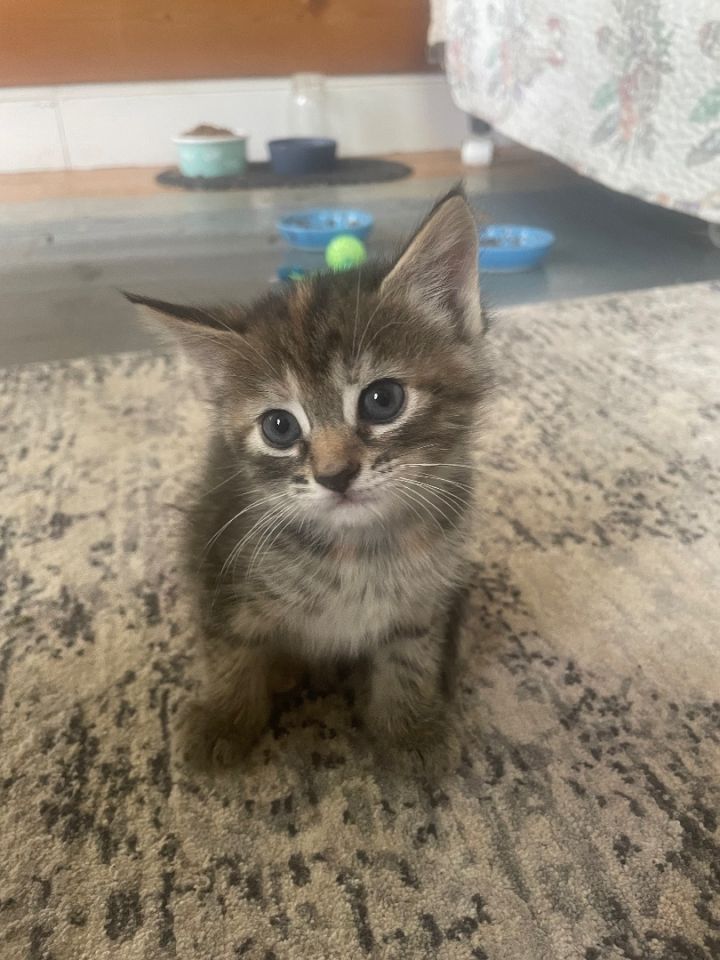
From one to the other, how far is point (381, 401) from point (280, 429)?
12 centimetres

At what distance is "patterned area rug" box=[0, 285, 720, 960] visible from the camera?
0.72m

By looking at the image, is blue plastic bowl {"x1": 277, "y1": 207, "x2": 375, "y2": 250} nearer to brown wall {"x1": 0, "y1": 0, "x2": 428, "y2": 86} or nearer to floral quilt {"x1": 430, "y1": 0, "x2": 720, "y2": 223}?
floral quilt {"x1": 430, "y1": 0, "x2": 720, "y2": 223}

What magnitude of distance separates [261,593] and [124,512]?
0.49m

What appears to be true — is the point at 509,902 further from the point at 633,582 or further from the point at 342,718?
the point at 633,582

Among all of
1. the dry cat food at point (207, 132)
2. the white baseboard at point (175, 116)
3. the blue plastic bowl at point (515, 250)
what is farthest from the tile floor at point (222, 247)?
the white baseboard at point (175, 116)

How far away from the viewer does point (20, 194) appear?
11.4 ft

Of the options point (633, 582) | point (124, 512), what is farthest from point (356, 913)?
point (124, 512)

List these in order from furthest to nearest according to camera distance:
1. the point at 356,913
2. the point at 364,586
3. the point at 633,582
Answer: the point at 633,582 → the point at 364,586 → the point at 356,913

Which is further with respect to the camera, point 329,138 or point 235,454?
point 329,138

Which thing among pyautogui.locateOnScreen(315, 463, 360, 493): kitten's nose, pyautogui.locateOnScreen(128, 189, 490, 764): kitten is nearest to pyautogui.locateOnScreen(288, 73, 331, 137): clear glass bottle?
pyautogui.locateOnScreen(128, 189, 490, 764): kitten

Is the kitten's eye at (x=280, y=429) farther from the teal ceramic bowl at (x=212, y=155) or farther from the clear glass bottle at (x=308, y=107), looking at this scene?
the clear glass bottle at (x=308, y=107)

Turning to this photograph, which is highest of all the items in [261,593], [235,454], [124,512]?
[235,454]

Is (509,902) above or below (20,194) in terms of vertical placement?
above

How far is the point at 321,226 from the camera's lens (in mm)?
2734
